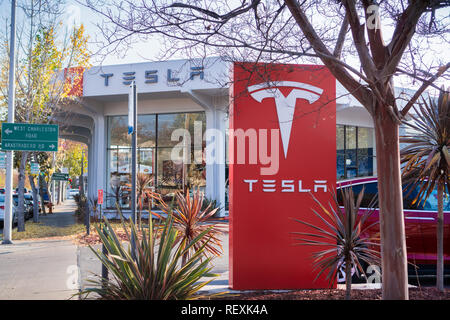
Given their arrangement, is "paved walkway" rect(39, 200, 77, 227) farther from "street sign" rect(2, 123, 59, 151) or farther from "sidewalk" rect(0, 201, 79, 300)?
"sidewalk" rect(0, 201, 79, 300)

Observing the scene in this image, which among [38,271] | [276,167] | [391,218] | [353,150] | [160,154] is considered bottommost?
[38,271]

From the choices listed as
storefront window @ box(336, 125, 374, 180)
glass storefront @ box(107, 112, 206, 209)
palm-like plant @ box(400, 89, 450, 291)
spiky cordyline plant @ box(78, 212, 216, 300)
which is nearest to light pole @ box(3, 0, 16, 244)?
glass storefront @ box(107, 112, 206, 209)

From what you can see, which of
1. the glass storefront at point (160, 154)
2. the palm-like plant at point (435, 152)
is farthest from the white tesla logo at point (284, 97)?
the glass storefront at point (160, 154)

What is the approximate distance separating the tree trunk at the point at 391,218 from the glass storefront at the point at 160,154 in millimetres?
16225

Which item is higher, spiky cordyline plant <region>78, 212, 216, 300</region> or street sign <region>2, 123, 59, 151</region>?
street sign <region>2, 123, 59, 151</region>

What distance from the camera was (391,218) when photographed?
4621mm

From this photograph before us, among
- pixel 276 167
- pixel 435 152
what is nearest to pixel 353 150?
pixel 435 152

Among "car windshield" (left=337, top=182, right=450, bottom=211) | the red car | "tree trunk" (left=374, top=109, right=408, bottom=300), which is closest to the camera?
"tree trunk" (left=374, top=109, right=408, bottom=300)

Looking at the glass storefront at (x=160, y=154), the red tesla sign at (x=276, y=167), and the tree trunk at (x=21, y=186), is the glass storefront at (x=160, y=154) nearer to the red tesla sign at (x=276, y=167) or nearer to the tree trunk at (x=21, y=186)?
the tree trunk at (x=21, y=186)

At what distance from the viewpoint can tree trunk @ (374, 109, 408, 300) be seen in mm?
4613

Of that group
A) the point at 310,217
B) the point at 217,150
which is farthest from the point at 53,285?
the point at 217,150

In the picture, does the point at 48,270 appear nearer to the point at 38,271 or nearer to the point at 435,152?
the point at 38,271

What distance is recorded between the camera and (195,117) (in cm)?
2156

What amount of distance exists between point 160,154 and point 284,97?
16.3 metres
